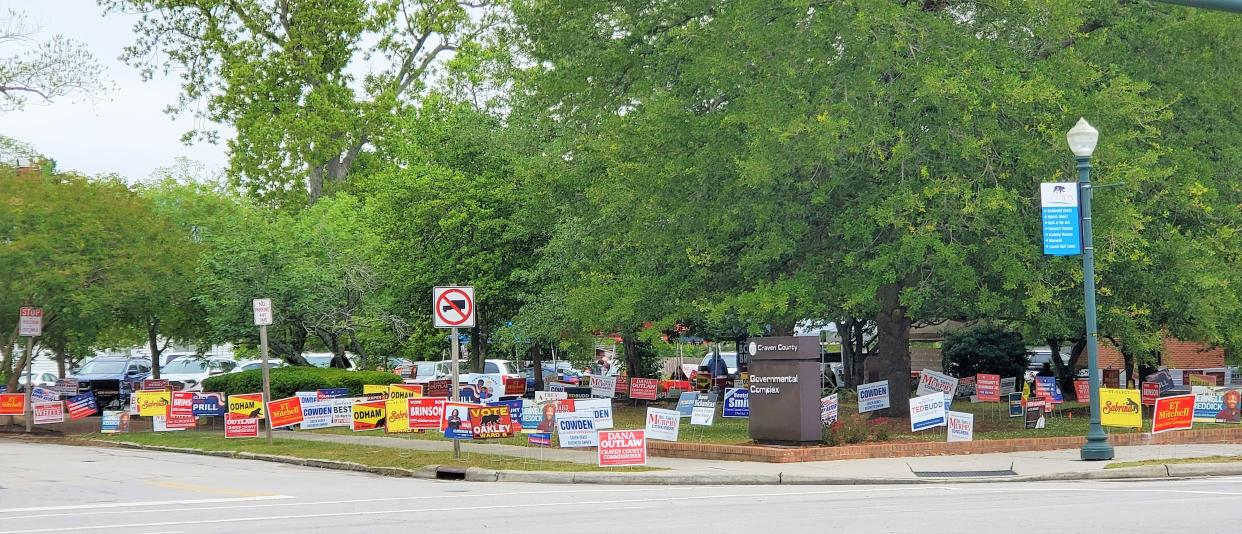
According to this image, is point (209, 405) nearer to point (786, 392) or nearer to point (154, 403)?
point (154, 403)

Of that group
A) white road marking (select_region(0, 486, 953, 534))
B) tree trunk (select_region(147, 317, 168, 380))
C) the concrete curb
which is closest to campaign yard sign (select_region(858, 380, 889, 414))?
the concrete curb

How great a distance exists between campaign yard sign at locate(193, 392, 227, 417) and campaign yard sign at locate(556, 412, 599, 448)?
11880 millimetres

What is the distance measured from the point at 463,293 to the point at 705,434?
7.25m

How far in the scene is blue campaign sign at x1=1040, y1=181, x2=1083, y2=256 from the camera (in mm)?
19766

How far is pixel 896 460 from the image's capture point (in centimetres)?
2022

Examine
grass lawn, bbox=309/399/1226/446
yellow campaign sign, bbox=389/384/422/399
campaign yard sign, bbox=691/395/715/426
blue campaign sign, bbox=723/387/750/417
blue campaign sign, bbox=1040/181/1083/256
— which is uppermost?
blue campaign sign, bbox=1040/181/1083/256

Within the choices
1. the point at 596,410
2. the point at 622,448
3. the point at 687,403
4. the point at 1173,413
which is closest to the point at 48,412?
the point at 687,403

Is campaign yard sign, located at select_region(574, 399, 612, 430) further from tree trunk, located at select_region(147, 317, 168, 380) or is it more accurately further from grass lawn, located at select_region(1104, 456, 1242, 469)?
tree trunk, located at select_region(147, 317, 168, 380)

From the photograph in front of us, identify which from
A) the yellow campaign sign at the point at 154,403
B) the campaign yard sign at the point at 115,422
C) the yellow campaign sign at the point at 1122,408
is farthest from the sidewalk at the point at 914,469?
the campaign yard sign at the point at 115,422

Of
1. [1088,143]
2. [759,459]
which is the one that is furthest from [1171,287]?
[759,459]

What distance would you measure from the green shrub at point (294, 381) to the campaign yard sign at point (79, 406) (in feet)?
10.9

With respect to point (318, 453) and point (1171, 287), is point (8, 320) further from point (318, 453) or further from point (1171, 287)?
point (1171, 287)

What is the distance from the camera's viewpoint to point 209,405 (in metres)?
30.2

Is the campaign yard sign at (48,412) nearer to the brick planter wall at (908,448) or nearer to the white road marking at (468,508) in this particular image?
the brick planter wall at (908,448)
